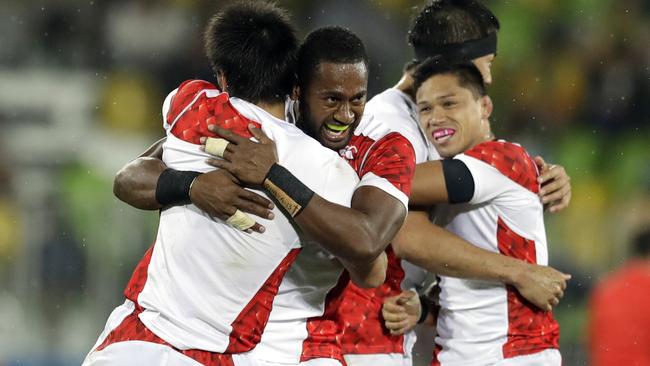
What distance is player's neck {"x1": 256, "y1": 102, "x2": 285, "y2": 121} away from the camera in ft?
9.38

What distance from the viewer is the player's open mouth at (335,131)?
2926 mm

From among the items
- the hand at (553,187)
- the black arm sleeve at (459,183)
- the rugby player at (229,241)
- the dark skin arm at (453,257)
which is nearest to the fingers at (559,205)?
the hand at (553,187)

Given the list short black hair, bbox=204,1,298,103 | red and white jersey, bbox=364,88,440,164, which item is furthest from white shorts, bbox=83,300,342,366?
red and white jersey, bbox=364,88,440,164

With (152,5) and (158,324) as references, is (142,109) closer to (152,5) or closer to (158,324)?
(152,5)

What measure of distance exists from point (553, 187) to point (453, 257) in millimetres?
466

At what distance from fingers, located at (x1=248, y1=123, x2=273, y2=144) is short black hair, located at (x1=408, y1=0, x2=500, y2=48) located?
135 cm

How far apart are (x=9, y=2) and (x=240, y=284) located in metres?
5.85

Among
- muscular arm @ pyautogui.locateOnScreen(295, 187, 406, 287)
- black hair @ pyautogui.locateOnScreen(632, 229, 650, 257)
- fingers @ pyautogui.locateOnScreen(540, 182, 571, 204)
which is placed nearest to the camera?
muscular arm @ pyautogui.locateOnScreen(295, 187, 406, 287)

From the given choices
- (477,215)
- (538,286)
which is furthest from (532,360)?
(477,215)

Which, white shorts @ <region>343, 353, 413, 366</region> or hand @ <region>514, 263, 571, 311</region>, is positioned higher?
hand @ <region>514, 263, 571, 311</region>

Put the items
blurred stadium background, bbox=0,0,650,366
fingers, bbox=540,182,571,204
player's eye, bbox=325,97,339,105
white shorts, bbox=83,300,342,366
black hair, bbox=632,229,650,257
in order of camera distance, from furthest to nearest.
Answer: blurred stadium background, bbox=0,0,650,366 → black hair, bbox=632,229,650,257 → fingers, bbox=540,182,571,204 → player's eye, bbox=325,97,339,105 → white shorts, bbox=83,300,342,366

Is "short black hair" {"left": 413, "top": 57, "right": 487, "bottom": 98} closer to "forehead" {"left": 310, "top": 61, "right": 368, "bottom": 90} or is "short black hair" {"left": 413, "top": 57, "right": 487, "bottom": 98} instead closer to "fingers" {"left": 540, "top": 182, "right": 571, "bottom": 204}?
"fingers" {"left": 540, "top": 182, "right": 571, "bottom": 204}

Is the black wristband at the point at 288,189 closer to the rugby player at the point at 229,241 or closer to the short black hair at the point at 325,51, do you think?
the rugby player at the point at 229,241

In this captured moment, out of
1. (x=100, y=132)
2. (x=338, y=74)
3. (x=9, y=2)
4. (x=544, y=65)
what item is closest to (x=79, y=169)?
(x=100, y=132)
